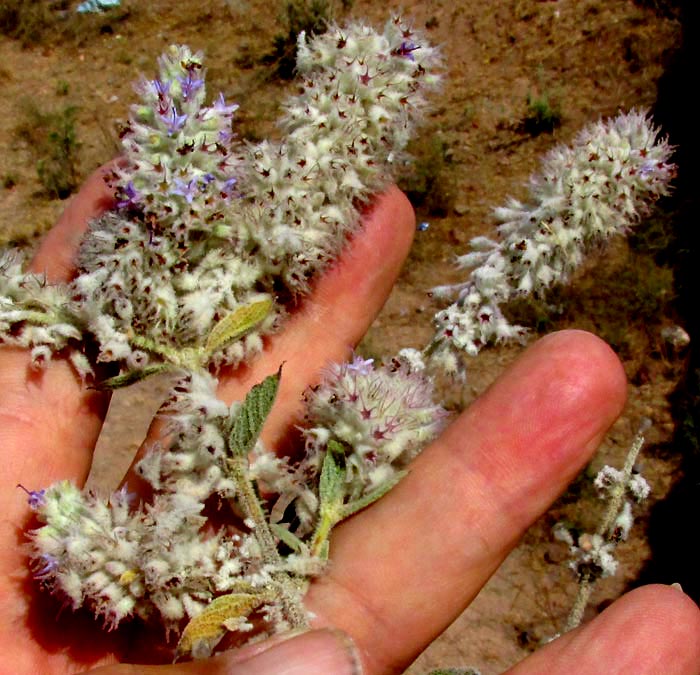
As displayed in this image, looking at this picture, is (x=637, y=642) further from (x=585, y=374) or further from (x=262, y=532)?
(x=262, y=532)

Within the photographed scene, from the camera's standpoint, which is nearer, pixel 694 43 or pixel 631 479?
pixel 631 479

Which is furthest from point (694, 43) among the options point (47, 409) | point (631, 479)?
point (47, 409)

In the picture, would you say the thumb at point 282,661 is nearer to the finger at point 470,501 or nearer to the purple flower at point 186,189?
the finger at point 470,501

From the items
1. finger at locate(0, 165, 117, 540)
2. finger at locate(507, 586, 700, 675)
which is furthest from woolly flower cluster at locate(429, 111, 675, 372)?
finger at locate(0, 165, 117, 540)

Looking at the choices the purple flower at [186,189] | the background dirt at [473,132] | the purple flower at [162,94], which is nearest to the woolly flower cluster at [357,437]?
the purple flower at [186,189]

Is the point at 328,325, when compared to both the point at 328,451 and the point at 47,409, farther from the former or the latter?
the point at 47,409
